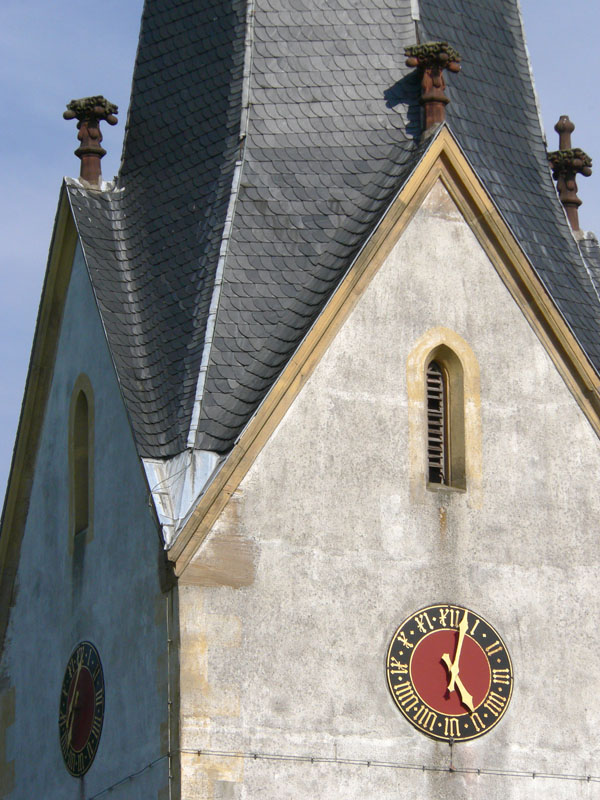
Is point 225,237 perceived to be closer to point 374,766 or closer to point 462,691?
point 462,691

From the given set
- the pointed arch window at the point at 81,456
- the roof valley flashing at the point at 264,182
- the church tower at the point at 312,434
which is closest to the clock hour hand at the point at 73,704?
the church tower at the point at 312,434

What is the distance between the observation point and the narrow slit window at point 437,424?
34.8 m

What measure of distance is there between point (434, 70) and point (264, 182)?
2425 millimetres

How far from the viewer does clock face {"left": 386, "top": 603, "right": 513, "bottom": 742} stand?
33125 mm

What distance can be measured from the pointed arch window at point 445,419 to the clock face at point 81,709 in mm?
4404

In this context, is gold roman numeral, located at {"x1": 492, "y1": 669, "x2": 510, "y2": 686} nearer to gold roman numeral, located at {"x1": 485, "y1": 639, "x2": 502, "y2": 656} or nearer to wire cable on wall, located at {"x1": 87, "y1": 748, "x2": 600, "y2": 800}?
gold roman numeral, located at {"x1": 485, "y1": 639, "x2": 502, "y2": 656}

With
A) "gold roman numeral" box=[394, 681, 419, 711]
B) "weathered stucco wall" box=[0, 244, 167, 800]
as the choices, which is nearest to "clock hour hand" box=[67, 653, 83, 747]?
"weathered stucco wall" box=[0, 244, 167, 800]

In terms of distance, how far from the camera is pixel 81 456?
36625 mm

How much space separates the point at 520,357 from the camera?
35.3 metres

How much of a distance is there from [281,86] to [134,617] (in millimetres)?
7098

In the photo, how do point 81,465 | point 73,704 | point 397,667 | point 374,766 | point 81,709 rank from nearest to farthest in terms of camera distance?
point 374,766, point 397,667, point 81,709, point 73,704, point 81,465

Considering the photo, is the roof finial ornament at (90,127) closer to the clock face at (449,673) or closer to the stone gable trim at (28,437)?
the stone gable trim at (28,437)

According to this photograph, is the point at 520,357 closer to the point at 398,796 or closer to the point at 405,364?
the point at 405,364

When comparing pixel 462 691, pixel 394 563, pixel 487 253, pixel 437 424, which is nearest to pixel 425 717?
pixel 462 691
